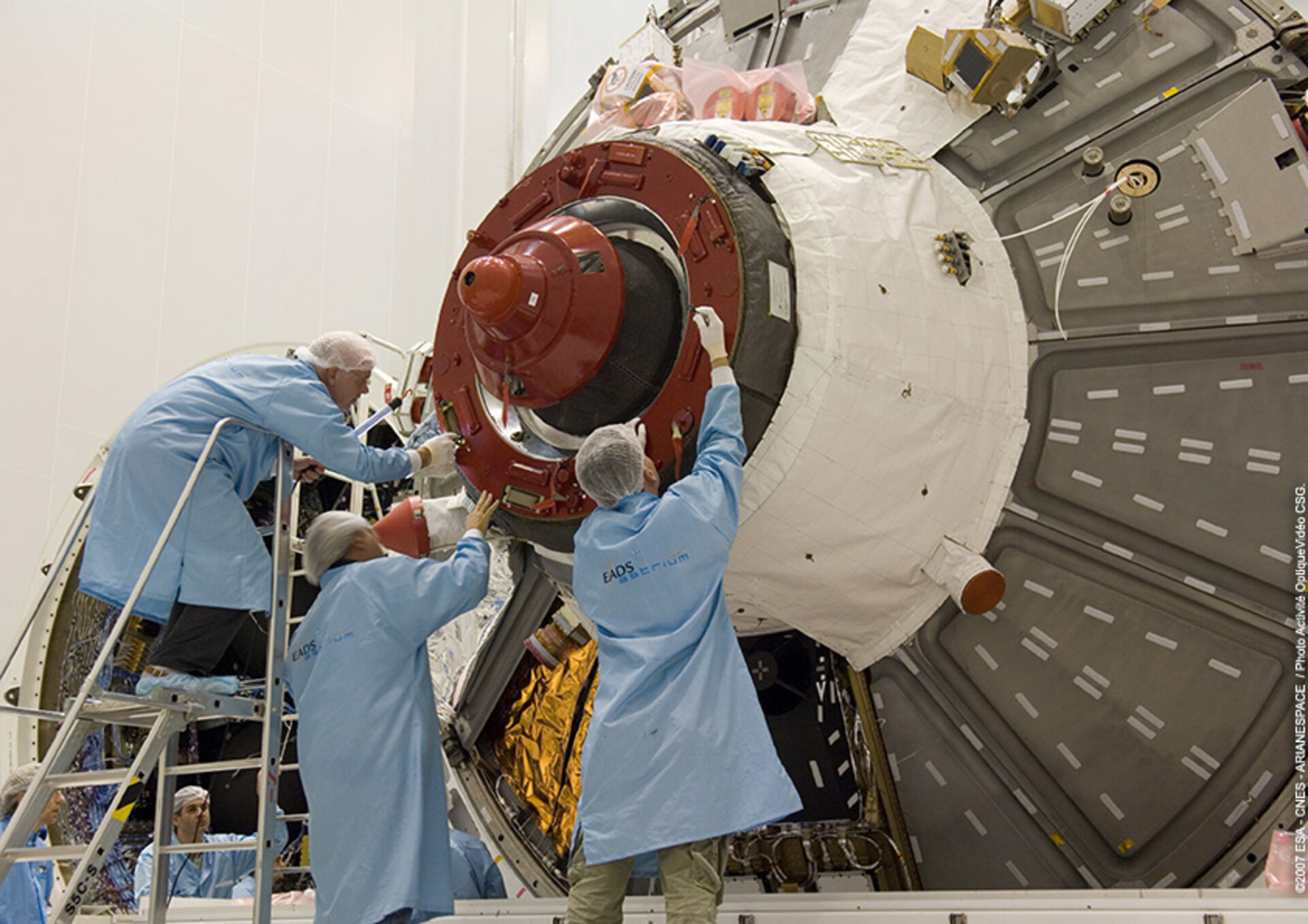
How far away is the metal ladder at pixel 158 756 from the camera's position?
3.10 metres

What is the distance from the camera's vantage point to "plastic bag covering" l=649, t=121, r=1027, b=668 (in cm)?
310

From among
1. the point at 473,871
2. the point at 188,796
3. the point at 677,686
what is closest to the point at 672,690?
the point at 677,686

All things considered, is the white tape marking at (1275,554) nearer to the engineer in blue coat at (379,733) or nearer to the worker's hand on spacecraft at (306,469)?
the engineer in blue coat at (379,733)

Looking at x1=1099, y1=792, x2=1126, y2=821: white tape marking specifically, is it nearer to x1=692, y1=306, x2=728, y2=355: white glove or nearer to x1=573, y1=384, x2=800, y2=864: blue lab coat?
x1=573, y1=384, x2=800, y2=864: blue lab coat

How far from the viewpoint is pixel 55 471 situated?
6.49 meters

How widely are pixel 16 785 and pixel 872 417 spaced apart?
4.24 metres

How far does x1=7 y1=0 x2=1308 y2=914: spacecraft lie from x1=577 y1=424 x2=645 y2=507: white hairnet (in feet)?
0.45

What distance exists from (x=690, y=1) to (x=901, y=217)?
2.28 meters

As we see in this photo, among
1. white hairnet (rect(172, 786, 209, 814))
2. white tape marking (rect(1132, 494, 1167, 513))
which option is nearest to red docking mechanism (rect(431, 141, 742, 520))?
white tape marking (rect(1132, 494, 1167, 513))

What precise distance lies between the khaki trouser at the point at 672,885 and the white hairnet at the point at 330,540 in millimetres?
1408

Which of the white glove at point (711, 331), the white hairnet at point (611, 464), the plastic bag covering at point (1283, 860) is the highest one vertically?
the white glove at point (711, 331)

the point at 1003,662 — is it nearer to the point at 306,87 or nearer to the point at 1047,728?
the point at 1047,728

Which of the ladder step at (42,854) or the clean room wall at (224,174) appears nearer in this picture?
the ladder step at (42,854)

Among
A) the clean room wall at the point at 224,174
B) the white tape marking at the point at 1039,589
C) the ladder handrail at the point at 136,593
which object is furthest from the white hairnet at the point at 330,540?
the clean room wall at the point at 224,174
